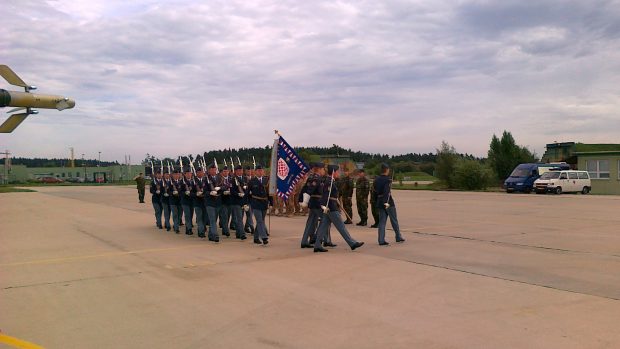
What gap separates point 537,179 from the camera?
34094 millimetres

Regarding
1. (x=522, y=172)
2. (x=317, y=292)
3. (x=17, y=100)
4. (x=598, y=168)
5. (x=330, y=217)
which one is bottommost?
(x=317, y=292)

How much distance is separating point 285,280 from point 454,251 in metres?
4.14

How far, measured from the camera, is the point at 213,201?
12.5 meters

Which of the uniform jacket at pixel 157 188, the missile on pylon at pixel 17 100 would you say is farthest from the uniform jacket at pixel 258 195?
the missile on pylon at pixel 17 100

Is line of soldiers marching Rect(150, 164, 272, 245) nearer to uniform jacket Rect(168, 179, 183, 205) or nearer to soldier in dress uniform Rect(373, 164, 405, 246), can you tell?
uniform jacket Rect(168, 179, 183, 205)

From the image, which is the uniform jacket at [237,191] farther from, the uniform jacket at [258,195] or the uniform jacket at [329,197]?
the uniform jacket at [329,197]

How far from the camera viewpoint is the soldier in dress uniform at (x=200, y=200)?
12972 millimetres

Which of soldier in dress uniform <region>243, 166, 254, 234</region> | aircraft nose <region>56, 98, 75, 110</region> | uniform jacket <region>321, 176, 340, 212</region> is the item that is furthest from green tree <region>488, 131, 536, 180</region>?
aircraft nose <region>56, 98, 75, 110</region>

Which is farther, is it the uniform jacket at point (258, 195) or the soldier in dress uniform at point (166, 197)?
the soldier in dress uniform at point (166, 197)

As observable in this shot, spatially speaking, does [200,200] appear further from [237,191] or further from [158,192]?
[158,192]

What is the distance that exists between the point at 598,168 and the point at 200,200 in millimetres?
34997

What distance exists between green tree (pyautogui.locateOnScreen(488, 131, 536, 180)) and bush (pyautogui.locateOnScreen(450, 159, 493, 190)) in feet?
18.9

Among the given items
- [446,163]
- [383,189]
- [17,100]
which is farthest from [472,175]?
[17,100]

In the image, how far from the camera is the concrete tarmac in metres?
5.30
